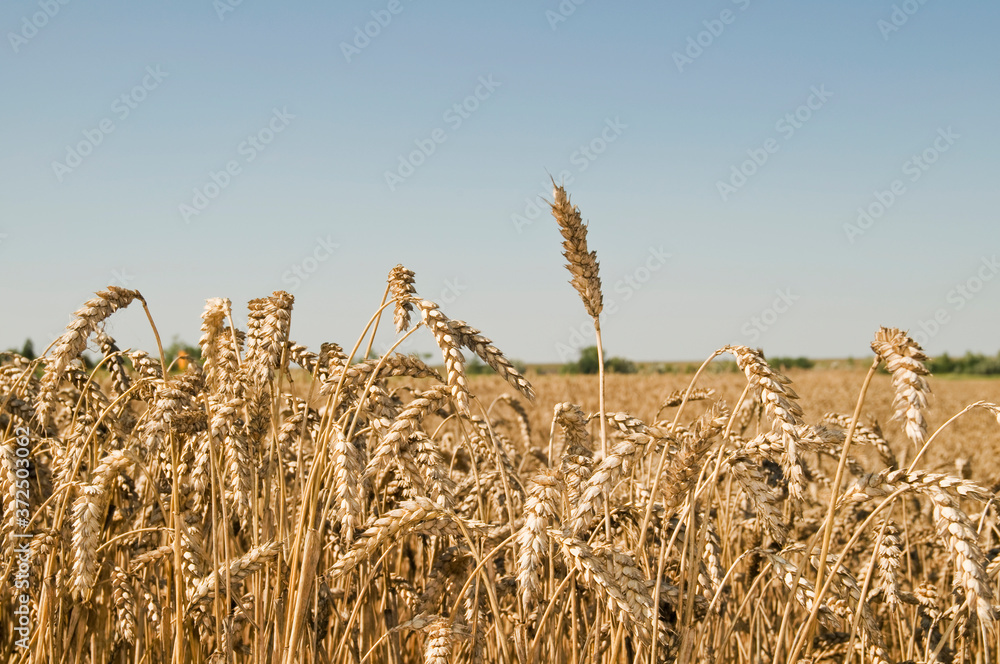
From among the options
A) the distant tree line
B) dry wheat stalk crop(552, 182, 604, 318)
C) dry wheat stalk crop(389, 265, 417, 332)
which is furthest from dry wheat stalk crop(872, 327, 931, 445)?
the distant tree line

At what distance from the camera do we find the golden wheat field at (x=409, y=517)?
1657 mm

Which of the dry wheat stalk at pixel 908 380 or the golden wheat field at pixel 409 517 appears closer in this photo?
the dry wheat stalk at pixel 908 380

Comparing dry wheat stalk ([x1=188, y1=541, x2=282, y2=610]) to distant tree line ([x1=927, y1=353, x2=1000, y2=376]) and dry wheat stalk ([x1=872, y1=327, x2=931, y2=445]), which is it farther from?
distant tree line ([x1=927, y1=353, x2=1000, y2=376])

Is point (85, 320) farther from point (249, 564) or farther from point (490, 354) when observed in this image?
point (490, 354)

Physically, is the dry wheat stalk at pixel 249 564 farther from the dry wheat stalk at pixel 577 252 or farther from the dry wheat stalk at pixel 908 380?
the dry wheat stalk at pixel 908 380

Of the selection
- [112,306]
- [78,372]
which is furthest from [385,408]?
[78,372]

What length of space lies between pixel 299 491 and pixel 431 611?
24.5 inches

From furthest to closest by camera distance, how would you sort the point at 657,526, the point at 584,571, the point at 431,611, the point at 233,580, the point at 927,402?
the point at 657,526
the point at 431,611
the point at 233,580
the point at 584,571
the point at 927,402

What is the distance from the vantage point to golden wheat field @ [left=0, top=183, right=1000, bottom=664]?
166 cm

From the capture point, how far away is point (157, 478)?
3.09 m

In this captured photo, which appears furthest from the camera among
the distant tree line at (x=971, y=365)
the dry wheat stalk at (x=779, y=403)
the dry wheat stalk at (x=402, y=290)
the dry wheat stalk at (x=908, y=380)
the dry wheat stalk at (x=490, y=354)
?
the distant tree line at (x=971, y=365)

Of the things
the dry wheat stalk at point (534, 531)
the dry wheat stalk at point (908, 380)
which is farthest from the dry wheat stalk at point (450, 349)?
the dry wheat stalk at point (908, 380)

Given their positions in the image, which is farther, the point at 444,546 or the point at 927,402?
the point at 444,546

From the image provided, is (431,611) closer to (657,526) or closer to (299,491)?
(299,491)
